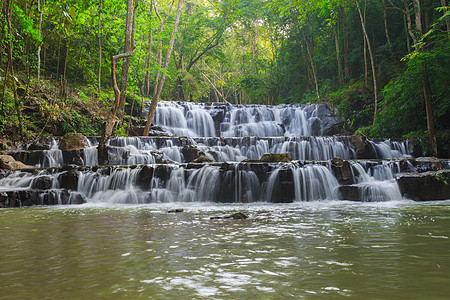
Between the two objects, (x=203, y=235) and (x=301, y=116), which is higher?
(x=301, y=116)

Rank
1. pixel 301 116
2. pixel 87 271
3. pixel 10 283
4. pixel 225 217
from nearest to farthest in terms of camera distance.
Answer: pixel 10 283 < pixel 87 271 < pixel 225 217 < pixel 301 116

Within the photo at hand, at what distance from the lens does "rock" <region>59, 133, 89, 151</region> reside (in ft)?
38.2

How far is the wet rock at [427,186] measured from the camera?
806 centimetres

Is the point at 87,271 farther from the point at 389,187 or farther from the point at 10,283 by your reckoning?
the point at 389,187

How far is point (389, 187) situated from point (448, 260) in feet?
21.7

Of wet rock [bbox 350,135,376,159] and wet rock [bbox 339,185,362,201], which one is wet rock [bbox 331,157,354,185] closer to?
wet rock [bbox 339,185,362,201]

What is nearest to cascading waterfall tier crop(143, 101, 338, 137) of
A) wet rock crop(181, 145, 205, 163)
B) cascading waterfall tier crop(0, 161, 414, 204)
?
wet rock crop(181, 145, 205, 163)

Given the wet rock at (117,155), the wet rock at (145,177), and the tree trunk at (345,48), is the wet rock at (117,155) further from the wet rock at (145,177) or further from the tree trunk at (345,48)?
the tree trunk at (345,48)

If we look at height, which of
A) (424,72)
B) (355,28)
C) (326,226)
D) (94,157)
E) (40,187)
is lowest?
(326,226)


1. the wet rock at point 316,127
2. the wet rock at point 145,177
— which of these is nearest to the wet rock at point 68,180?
the wet rock at point 145,177

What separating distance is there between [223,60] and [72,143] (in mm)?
19838

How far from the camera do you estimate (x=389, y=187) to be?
8.47 meters

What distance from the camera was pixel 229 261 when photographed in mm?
2562

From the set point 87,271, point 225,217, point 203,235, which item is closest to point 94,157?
point 225,217
